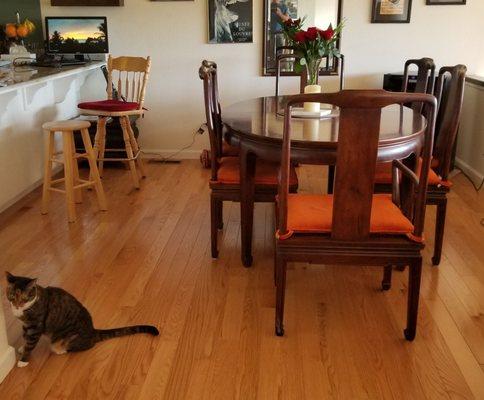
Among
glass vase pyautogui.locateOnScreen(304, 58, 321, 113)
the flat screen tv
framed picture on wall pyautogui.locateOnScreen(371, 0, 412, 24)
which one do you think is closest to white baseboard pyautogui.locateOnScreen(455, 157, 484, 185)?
framed picture on wall pyautogui.locateOnScreen(371, 0, 412, 24)

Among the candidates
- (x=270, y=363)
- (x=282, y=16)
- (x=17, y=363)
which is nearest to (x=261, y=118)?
(x=270, y=363)

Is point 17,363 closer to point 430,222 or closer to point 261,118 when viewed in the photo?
point 261,118

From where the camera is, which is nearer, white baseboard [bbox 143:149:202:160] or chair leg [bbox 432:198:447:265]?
chair leg [bbox 432:198:447:265]

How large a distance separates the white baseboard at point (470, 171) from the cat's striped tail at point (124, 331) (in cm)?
293

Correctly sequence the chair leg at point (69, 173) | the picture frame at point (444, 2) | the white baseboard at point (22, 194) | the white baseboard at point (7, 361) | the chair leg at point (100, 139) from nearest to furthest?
1. the white baseboard at point (7, 361)
2. the chair leg at point (69, 173)
3. the white baseboard at point (22, 194)
4. the chair leg at point (100, 139)
5. the picture frame at point (444, 2)

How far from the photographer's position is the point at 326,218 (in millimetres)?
1936

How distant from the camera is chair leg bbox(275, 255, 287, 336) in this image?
1.97 meters

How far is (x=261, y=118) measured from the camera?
8.39ft

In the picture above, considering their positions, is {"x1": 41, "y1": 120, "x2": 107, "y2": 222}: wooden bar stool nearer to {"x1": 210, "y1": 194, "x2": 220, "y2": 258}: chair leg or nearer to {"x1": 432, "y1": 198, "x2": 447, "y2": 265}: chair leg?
{"x1": 210, "y1": 194, "x2": 220, "y2": 258}: chair leg

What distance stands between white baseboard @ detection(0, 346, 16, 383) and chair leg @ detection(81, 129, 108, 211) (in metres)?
1.63

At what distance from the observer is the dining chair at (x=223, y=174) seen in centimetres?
253

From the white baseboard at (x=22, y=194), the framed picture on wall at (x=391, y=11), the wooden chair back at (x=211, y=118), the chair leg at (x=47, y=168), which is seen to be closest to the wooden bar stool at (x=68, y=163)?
the chair leg at (x=47, y=168)

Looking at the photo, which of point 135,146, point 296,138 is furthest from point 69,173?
point 296,138

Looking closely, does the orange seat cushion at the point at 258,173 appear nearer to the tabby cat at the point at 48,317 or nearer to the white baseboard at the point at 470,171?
the tabby cat at the point at 48,317
